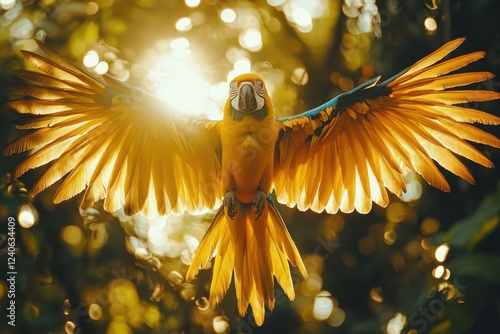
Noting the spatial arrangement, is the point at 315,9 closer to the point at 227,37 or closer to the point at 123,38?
the point at 227,37

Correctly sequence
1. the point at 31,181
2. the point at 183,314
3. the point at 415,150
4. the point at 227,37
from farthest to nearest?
the point at 227,37
the point at 183,314
the point at 31,181
the point at 415,150

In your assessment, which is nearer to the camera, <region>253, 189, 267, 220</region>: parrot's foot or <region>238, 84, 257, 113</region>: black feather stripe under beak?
<region>238, 84, 257, 113</region>: black feather stripe under beak

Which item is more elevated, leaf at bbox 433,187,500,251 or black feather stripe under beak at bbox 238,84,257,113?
black feather stripe under beak at bbox 238,84,257,113

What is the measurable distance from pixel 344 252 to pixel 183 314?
1.13m

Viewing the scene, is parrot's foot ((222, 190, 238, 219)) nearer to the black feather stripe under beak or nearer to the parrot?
the parrot

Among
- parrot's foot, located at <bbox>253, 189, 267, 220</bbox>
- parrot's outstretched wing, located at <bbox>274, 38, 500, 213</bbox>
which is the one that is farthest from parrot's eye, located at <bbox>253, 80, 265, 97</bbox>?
parrot's foot, located at <bbox>253, 189, 267, 220</bbox>

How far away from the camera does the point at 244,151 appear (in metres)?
3.27

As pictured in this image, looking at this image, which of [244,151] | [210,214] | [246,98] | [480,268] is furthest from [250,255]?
[210,214]

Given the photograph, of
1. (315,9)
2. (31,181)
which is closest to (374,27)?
(315,9)

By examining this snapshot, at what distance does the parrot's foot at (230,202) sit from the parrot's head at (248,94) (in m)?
0.42

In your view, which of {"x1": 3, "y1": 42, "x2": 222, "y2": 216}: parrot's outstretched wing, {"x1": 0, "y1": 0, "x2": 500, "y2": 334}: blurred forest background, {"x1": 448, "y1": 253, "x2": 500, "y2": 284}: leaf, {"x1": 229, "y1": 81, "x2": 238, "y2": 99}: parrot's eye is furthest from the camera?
{"x1": 0, "y1": 0, "x2": 500, "y2": 334}: blurred forest background

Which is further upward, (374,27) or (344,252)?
(374,27)

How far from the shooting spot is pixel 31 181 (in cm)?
425

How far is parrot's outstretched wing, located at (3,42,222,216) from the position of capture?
334 centimetres
